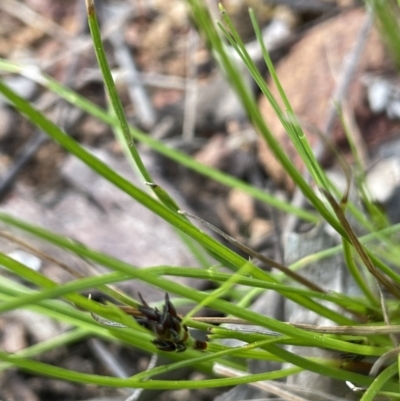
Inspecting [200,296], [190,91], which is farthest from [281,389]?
[190,91]

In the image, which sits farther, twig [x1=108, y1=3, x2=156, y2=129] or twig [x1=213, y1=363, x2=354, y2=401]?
twig [x1=108, y1=3, x2=156, y2=129]

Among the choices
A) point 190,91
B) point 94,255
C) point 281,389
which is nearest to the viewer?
point 94,255

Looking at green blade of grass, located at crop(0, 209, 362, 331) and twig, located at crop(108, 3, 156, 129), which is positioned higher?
twig, located at crop(108, 3, 156, 129)

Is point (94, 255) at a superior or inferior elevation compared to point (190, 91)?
inferior

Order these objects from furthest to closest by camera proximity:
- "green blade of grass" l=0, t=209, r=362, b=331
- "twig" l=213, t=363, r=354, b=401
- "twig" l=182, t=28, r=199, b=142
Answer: "twig" l=182, t=28, r=199, b=142 < "twig" l=213, t=363, r=354, b=401 < "green blade of grass" l=0, t=209, r=362, b=331

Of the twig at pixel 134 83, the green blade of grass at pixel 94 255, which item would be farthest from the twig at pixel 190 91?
the green blade of grass at pixel 94 255

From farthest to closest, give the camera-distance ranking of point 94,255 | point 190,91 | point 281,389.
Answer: point 190,91 → point 281,389 → point 94,255

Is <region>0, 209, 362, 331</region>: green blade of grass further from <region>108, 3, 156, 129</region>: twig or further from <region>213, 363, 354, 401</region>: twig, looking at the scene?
<region>108, 3, 156, 129</region>: twig

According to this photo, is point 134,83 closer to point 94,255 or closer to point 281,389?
point 281,389

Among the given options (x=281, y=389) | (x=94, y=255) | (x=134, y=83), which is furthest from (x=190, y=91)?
(x=94, y=255)

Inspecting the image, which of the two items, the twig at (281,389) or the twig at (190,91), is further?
the twig at (190,91)

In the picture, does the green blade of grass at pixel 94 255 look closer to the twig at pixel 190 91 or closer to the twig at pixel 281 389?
the twig at pixel 281 389

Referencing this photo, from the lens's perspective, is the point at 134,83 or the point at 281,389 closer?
the point at 281,389

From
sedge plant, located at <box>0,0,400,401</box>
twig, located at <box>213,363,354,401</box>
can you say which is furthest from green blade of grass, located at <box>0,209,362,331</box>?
twig, located at <box>213,363,354,401</box>
